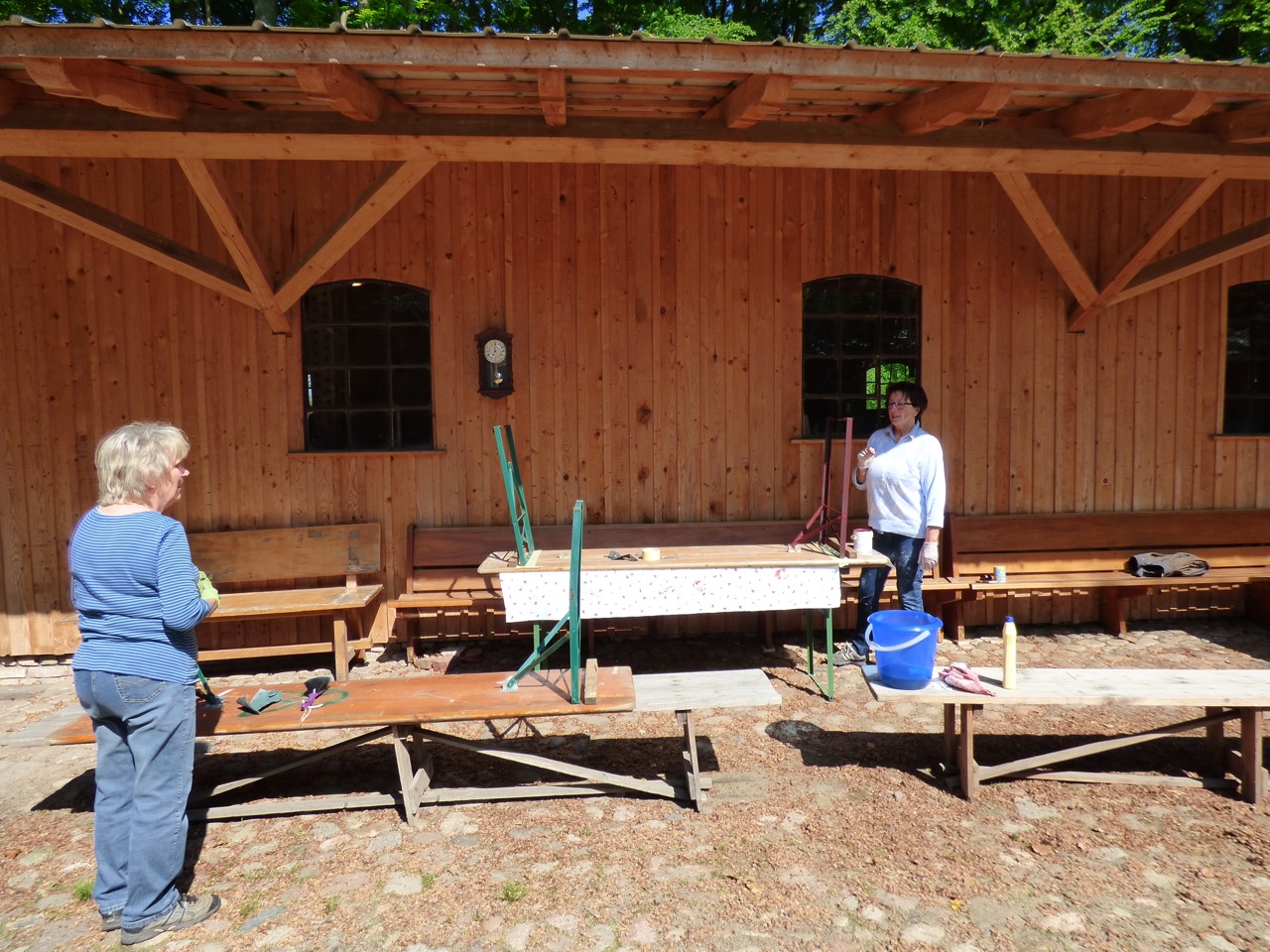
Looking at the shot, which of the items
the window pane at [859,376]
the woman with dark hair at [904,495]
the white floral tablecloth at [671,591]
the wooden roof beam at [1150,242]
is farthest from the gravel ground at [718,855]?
the wooden roof beam at [1150,242]

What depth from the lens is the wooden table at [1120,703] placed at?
11.2ft

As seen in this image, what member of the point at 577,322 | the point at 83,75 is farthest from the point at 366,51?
the point at 577,322

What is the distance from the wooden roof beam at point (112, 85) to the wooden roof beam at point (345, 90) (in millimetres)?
650

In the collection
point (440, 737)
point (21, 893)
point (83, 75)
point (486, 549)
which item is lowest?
point (21, 893)

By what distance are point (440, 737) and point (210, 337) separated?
3.58 meters

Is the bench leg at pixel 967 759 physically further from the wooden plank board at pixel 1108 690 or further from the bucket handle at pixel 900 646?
the bucket handle at pixel 900 646

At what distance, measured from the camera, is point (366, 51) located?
11.2 feet

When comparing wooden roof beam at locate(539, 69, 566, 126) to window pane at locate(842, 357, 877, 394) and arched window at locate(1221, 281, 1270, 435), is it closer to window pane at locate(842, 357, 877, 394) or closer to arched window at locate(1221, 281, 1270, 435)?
window pane at locate(842, 357, 877, 394)

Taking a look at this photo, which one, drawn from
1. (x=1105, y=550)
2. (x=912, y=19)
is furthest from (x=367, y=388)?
(x=912, y=19)

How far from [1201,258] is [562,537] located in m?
4.79

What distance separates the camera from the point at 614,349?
5.76 meters

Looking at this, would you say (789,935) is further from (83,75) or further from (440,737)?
(83,75)

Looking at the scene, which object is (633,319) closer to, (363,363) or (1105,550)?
(363,363)

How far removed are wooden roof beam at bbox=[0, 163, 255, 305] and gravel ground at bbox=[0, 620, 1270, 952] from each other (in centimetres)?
270
